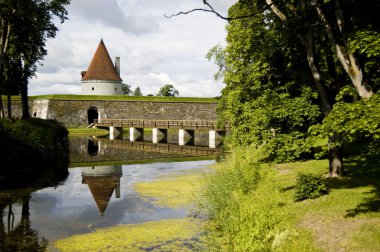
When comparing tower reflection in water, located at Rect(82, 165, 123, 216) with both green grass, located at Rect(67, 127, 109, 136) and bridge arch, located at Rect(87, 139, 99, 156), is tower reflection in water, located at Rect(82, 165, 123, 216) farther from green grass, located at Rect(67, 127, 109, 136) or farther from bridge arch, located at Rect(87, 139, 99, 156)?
green grass, located at Rect(67, 127, 109, 136)

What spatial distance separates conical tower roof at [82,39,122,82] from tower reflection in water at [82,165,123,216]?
118 ft

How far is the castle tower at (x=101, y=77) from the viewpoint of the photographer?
180 ft

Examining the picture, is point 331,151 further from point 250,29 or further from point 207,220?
point 250,29

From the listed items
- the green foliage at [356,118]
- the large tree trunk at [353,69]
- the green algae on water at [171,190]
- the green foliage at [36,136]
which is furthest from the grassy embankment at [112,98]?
the green foliage at [356,118]

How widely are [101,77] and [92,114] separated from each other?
18.2 feet

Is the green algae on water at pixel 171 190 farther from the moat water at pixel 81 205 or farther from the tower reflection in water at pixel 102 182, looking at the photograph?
the tower reflection in water at pixel 102 182

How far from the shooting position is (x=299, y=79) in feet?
42.2

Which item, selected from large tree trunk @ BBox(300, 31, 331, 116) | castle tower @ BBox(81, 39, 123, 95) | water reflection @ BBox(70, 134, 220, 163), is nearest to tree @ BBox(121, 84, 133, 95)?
castle tower @ BBox(81, 39, 123, 95)

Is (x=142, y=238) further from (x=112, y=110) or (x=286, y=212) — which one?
(x=112, y=110)

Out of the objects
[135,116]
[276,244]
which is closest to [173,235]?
[276,244]

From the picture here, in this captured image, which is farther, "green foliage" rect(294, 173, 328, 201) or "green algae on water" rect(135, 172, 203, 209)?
"green algae on water" rect(135, 172, 203, 209)

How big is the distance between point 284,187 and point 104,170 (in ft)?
37.3

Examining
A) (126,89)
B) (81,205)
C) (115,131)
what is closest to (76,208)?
(81,205)

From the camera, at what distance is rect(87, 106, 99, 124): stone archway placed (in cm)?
5222
